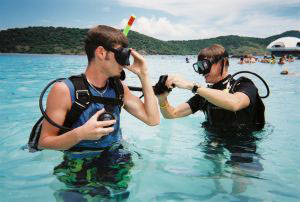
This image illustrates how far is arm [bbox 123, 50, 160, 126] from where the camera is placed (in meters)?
3.19

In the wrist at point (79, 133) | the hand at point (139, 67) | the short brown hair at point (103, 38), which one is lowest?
the wrist at point (79, 133)

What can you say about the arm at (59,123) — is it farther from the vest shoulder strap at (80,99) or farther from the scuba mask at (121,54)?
the scuba mask at (121,54)

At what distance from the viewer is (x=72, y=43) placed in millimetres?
113062

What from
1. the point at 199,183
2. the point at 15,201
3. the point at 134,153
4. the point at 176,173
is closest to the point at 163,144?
the point at 134,153

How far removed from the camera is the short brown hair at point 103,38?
2902mm

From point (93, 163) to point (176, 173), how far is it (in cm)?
167

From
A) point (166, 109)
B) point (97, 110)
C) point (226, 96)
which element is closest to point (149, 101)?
point (97, 110)

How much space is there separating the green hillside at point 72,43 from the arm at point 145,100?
103 meters

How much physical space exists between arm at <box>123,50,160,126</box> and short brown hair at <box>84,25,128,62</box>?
0.25m

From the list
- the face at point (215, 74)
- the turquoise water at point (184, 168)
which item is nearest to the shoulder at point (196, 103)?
the face at point (215, 74)

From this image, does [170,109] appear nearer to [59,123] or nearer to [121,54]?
[121,54]

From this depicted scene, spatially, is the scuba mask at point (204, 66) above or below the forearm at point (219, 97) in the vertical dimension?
above

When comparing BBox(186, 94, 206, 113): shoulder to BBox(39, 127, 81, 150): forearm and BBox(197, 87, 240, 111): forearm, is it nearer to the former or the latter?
BBox(197, 87, 240, 111): forearm

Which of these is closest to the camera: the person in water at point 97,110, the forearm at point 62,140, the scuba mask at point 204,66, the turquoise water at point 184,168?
the forearm at point 62,140
